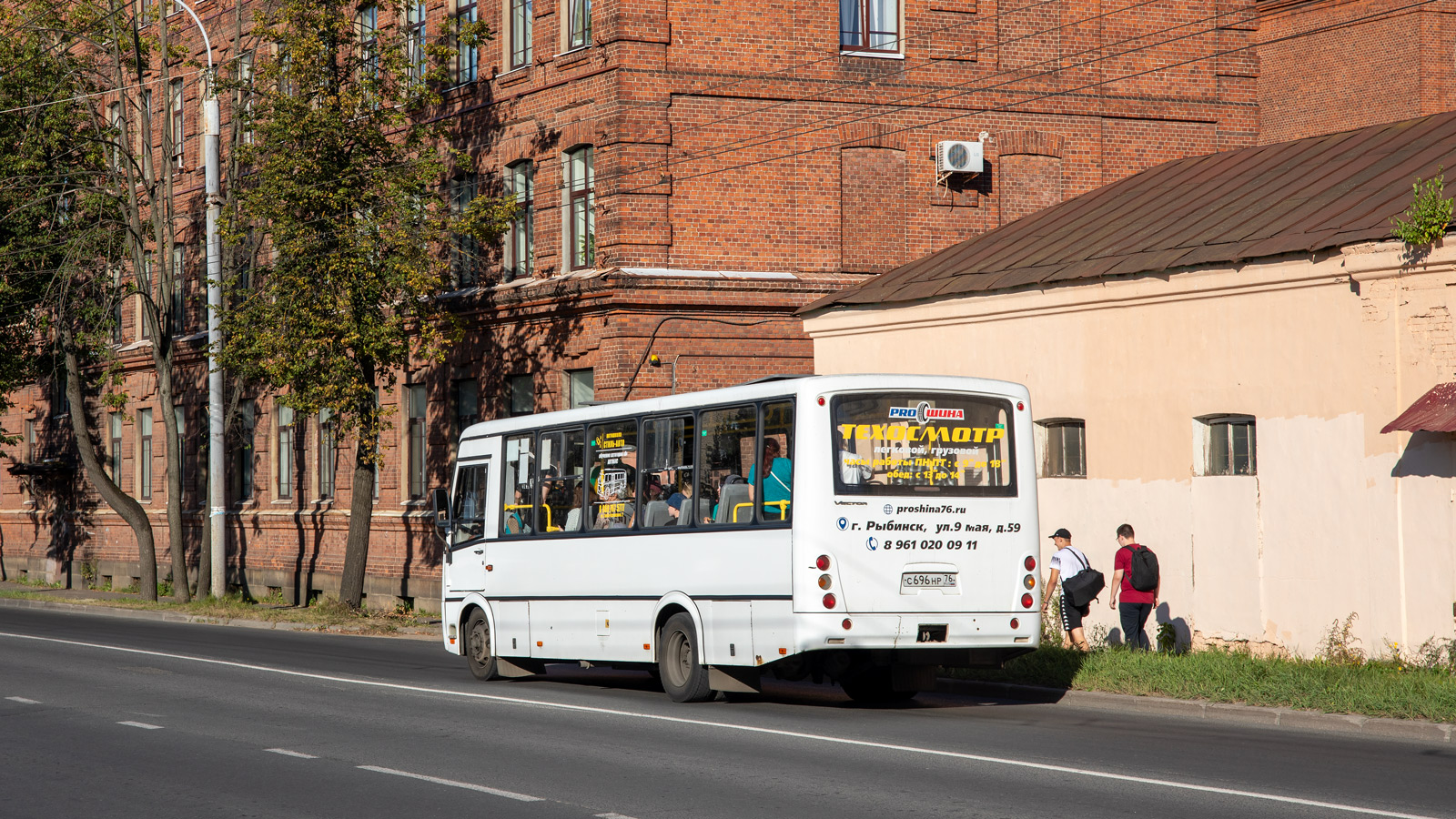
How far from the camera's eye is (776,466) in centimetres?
1392

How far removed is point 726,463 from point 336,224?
13229 mm

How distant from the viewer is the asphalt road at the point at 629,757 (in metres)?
9.14

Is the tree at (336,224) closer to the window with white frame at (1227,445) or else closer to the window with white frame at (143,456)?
the window with white frame at (1227,445)

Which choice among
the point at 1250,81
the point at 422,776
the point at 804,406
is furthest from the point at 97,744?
the point at 1250,81

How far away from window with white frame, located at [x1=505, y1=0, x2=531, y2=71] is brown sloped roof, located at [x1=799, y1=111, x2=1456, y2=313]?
27.2ft

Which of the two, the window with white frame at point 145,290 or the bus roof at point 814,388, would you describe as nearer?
the bus roof at point 814,388

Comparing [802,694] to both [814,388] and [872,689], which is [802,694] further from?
[814,388]

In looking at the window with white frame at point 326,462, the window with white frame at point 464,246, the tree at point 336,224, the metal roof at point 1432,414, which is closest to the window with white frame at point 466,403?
the window with white frame at point 464,246

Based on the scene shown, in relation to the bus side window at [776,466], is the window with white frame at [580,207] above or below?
above

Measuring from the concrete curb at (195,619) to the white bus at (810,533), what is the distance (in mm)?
10401

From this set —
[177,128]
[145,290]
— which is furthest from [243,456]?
[177,128]

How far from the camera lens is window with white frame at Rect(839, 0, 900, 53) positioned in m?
27.8

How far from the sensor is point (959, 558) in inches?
553

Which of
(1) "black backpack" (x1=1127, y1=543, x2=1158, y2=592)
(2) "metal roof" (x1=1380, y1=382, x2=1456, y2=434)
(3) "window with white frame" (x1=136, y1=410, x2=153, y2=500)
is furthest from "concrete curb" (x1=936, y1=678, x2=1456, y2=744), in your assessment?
(3) "window with white frame" (x1=136, y1=410, x2=153, y2=500)
